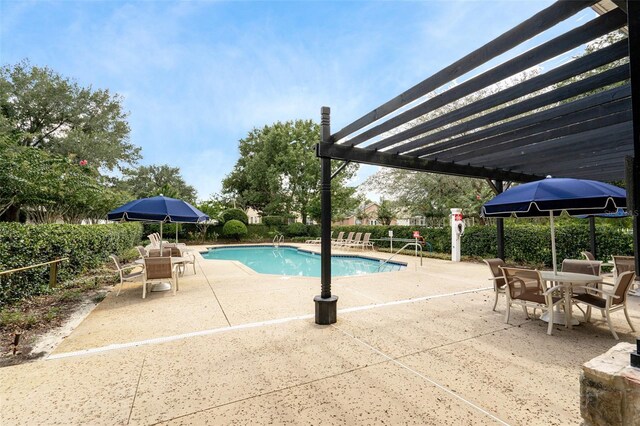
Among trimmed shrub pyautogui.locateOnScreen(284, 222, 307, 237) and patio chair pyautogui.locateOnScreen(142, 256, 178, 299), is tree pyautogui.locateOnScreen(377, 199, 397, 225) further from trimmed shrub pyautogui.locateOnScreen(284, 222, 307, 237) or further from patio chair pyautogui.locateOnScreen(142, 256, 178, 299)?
patio chair pyautogui.locateOnScreen(142, 256, 178, 299)

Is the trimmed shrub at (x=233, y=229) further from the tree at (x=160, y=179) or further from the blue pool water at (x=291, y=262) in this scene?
the tree at (x=160, y=179)

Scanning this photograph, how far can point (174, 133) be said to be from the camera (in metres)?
24.4

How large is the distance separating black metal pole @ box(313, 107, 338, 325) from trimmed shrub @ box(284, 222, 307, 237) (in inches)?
809

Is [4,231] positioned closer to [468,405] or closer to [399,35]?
[468,405]

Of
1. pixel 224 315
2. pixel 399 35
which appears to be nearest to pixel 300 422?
pixel 224 315

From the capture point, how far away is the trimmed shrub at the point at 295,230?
2492 cm

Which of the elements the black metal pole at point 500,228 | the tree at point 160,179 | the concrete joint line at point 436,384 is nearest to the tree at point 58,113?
the concrete joint line at point 436,384

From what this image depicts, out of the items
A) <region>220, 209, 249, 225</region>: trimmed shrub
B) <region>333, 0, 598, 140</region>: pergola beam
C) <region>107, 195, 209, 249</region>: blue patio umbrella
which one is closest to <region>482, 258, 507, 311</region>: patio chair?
<region>333, 0, 598, 140</region>: pergola beam

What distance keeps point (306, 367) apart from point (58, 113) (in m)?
22.4

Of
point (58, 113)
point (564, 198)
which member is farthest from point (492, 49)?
point (58, 113)

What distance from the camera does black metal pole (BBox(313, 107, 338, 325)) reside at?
4.27 meters

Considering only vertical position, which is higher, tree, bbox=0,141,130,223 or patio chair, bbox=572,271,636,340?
tree, bbox=0,141,130,223

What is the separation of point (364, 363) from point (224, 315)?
104 inches

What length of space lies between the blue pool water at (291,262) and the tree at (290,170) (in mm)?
6939
